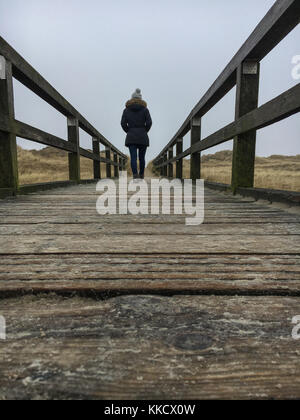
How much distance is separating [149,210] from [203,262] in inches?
47.4

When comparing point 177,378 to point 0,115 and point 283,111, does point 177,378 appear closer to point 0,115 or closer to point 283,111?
point 283,111

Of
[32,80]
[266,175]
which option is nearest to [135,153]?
[32,80]

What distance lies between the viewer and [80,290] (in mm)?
694

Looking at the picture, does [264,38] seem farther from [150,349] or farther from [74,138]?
[74,138]

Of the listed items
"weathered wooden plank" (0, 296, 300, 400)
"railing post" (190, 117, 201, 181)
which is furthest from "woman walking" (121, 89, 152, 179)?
"weathered wooden plank" (0, 296, 300, 400)

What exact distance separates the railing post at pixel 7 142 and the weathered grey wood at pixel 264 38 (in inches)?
83.8

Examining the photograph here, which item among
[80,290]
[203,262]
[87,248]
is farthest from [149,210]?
[80,290]

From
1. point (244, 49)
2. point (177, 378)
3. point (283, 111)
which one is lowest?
point (177, 378)

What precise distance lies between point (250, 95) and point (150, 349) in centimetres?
273

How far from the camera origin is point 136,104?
224 inches

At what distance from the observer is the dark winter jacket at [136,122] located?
5.66 m

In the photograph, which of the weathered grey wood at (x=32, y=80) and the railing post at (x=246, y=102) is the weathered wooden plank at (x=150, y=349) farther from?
the weathered grey wood at (x=32, y=80)

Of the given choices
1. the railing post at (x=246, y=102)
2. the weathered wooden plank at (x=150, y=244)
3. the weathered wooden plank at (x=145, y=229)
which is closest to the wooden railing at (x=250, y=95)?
the railing post at (x=246, y=102)

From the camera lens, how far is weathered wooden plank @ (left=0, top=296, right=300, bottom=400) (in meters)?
0.41
